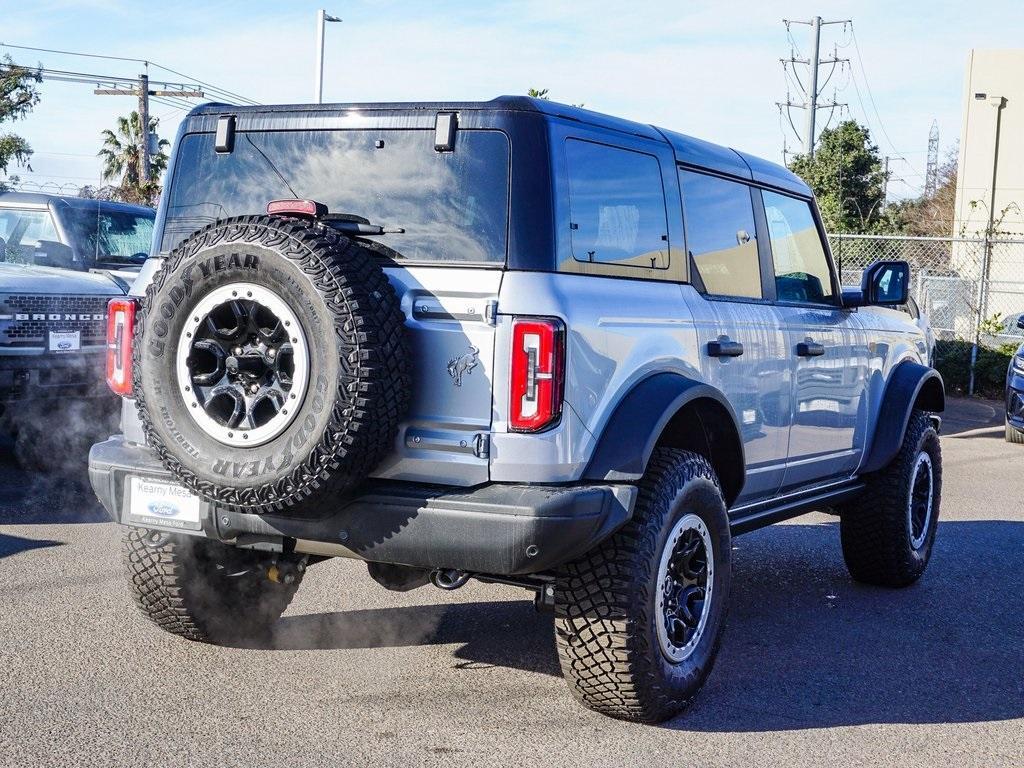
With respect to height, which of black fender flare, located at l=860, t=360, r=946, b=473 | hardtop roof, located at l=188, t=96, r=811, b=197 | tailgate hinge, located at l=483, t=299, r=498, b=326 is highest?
hardtop roof, located at l=188, t=96, r=811, b=197

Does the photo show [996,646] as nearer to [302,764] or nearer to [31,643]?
[302,764]

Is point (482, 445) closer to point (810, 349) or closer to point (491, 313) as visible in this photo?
point (491, 313)

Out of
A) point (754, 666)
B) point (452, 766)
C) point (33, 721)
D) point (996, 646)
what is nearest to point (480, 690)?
point (452, 766)

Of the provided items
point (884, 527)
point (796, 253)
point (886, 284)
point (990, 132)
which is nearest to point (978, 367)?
point (884, 527)

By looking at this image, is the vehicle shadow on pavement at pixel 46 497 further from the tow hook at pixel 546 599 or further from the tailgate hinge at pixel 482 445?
the tailgate hinge at pixel 482 445

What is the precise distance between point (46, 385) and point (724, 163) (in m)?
5.06

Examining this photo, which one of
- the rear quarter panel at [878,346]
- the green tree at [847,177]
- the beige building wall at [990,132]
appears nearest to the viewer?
the rear quarter panel at [878,346]

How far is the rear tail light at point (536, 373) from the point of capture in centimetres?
377

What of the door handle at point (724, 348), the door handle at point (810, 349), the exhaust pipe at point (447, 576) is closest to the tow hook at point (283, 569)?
the exhaust pipe at point (447, 576)

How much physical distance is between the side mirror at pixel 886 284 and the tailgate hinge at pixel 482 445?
115 inches

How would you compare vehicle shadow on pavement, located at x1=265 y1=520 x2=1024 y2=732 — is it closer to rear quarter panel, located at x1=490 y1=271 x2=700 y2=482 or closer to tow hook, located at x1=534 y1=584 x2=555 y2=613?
tow hook, located at x1=534 y1=584 x2=555 y2=613

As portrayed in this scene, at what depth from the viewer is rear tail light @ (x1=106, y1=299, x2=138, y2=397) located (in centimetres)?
443

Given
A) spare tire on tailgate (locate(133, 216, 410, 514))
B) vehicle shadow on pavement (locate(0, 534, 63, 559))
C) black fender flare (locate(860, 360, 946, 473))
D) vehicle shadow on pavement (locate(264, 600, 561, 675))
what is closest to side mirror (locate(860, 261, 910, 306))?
black fender flare (locate(860, 360, 946, 473))

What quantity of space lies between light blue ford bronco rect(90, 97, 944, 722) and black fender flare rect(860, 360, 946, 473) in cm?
165
